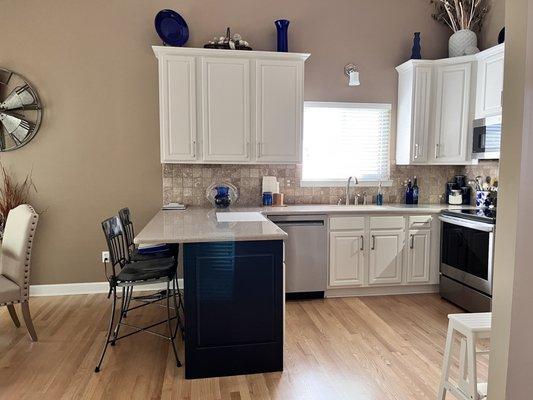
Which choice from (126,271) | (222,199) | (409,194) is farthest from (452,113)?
(126,271)

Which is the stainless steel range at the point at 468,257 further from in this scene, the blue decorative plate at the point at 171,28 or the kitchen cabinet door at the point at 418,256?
the blue decorative plate at the point at 171,28

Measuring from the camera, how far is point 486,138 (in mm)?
3719

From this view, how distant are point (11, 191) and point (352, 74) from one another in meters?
3.69

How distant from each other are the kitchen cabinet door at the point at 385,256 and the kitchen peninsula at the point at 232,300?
1.74m

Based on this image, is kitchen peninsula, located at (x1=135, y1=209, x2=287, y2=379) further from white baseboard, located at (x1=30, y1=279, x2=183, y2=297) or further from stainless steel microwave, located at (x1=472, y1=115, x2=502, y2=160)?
stainless steel microwave, located at (x1=472, y1=115, x2=502, y2=160)

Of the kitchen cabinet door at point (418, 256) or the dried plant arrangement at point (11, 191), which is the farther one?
the kitchen cabinet door at point (418, 256)

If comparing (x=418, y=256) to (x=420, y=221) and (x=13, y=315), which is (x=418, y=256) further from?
(x=13, y=315)

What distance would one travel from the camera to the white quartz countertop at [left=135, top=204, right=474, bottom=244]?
7.61 feet

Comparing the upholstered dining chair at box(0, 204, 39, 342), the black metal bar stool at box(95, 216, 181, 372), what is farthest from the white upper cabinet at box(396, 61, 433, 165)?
the upholstered dining chair at box(0, 204, 39, 342)

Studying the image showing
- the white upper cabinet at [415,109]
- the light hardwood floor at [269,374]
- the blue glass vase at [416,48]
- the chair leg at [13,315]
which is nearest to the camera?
the light hardwood floor at [269,374]

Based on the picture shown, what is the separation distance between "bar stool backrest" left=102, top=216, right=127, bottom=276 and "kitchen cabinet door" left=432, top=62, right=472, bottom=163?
3.28 metres

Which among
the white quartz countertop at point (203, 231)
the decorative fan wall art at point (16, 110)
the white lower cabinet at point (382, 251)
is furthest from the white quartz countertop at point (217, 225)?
the decorative fan wall art at point (16, 110)

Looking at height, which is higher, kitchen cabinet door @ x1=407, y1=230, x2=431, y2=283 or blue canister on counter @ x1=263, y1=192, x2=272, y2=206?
blue canister on counter @ x1=263, y1=192, x2=272, y2=206

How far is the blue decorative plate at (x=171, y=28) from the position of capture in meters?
3.74
